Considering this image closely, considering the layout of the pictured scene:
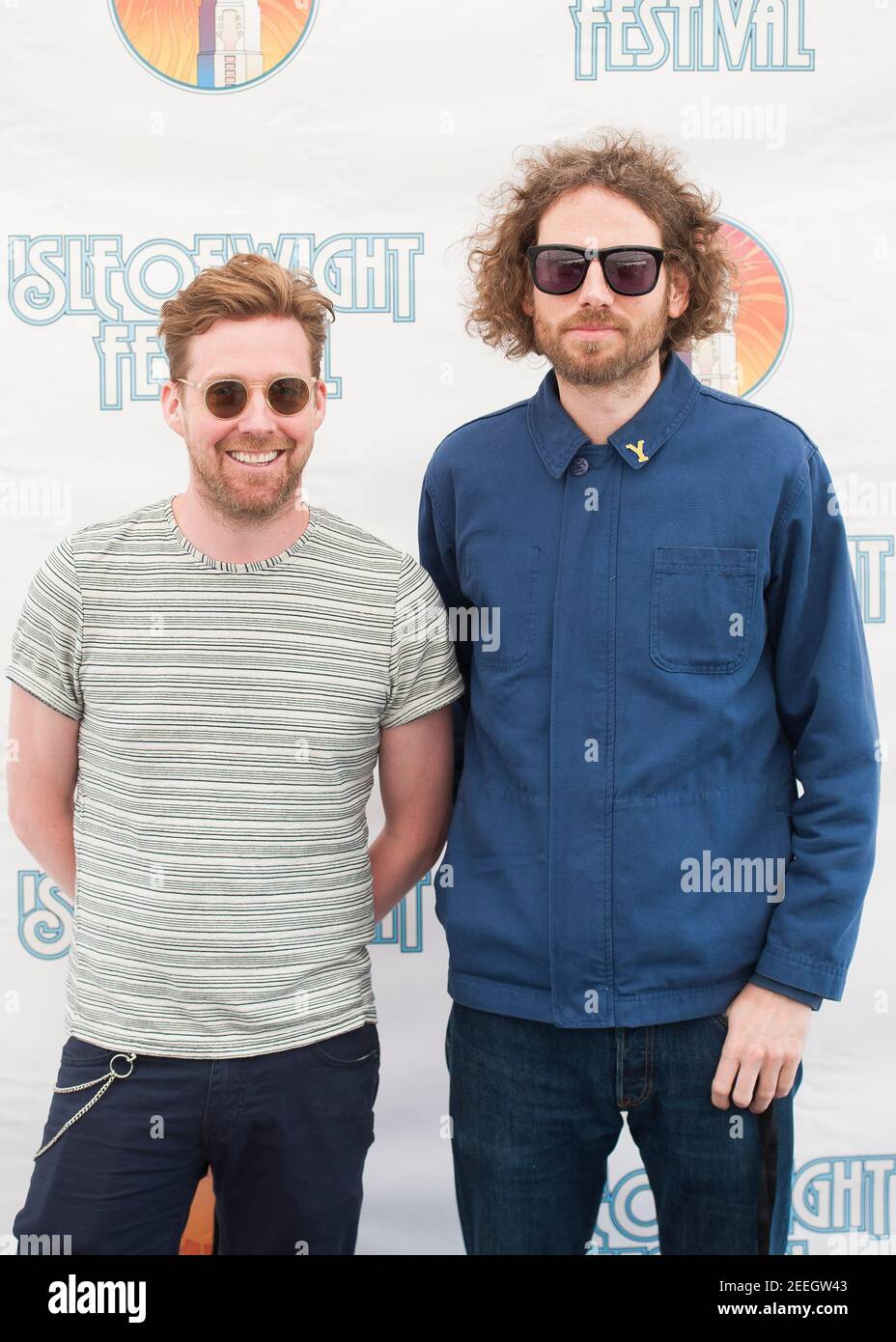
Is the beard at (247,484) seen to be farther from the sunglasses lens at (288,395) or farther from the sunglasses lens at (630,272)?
the sunglasses lens at (630,272)

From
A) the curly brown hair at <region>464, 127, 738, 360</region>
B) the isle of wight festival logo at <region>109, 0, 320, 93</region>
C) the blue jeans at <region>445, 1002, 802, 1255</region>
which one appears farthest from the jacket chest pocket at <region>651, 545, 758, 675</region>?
the isle of wight festival logo at <region>109, 0, 320, 93</region>

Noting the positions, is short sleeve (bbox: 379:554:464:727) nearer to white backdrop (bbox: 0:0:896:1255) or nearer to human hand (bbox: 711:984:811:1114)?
human hand (bbox: 711:984:811:1114)

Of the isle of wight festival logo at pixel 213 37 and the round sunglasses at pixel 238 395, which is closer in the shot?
the round sunglasses at pixel 238 395

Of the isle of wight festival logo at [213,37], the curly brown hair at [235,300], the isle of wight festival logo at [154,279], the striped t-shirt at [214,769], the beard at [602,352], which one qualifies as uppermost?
the isle of wight festival logo at [213,37]

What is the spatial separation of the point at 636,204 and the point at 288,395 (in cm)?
58

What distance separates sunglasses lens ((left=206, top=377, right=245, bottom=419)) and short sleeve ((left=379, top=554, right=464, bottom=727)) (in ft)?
1.06

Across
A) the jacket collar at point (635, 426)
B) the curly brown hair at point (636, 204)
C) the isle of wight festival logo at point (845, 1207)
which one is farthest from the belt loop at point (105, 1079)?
the isle of wight festival logo at point (845, 1207)

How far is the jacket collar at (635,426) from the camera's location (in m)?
1.62

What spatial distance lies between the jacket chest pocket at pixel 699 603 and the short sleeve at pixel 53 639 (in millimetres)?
813

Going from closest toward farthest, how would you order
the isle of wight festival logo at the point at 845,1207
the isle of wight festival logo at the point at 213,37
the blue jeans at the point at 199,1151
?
1. the blue jeans at the point at 199,1151
2. the isle of wight festival logo at the point at 213,37
3. the isle of wight festival logo at the point at 845,1207

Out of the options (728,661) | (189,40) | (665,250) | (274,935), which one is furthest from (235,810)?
(189,40)

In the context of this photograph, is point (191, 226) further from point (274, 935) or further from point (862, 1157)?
point (862, 1157)

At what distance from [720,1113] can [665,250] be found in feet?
4.06

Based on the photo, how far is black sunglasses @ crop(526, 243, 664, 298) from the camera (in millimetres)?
1610
